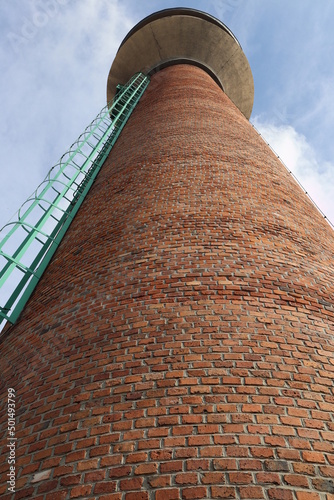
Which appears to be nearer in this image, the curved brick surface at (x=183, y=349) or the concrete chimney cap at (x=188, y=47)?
the curved brick surface at (x=183, y=349)

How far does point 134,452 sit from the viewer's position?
1.99 m

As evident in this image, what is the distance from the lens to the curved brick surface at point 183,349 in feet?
6.28

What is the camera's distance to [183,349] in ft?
8.14

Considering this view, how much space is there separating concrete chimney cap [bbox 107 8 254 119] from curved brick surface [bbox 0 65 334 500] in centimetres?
714

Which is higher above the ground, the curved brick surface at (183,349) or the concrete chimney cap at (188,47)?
the concrete chimney cap at (188,47)

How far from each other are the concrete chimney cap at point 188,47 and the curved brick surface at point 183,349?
7.14 meters

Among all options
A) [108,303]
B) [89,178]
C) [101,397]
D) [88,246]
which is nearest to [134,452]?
[101,397]

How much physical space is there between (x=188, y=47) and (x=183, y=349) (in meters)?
10.0

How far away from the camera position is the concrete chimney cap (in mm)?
10234

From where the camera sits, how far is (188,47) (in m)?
10.5

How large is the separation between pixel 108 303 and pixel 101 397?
33.3 inches

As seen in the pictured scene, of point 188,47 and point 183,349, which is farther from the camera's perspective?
point 188,47

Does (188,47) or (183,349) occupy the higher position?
(188,47)

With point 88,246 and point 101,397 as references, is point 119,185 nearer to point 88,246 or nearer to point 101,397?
point 88,246
